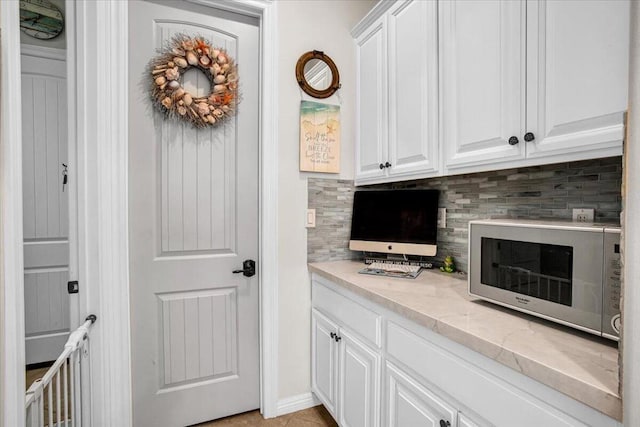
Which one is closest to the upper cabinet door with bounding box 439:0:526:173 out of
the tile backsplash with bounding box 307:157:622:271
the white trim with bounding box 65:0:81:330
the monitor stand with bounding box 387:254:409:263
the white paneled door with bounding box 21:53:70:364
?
the tile backsplash with bounding box 307:157:622:271

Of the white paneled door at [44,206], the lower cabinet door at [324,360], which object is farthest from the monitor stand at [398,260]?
the white paneled door at [44,206]

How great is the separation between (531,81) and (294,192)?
1.31 m

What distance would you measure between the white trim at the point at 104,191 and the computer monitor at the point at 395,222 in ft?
4.33

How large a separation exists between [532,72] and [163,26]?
5.93 feet

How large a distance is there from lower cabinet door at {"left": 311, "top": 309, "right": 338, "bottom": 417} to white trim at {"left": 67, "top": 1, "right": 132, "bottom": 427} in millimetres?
1024

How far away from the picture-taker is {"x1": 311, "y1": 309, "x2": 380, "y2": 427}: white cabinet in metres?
1.40

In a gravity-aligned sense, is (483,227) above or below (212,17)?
below

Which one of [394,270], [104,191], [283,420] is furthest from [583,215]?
[104,191]

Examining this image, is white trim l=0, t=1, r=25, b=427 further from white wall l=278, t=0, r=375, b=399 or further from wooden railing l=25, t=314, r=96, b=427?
white wall l=278, t=0, r=375, b=399

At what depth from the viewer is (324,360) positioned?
1862 millimetres

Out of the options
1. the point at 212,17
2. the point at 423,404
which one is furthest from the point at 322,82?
the point at 423,404

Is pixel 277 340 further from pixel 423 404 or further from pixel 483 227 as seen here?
pixel 483 227

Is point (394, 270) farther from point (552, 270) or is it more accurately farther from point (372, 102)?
point (372, 102)

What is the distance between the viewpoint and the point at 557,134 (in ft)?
3.36
